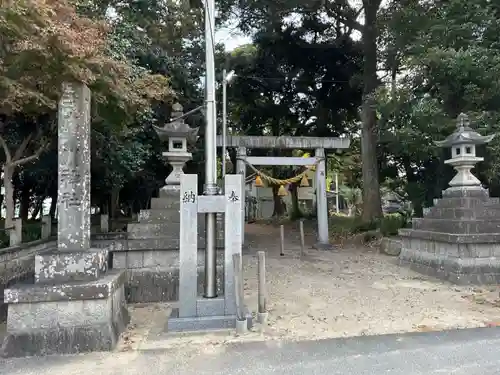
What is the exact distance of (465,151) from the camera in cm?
809

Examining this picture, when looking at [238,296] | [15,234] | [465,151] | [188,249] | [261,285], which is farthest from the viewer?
[465,151]

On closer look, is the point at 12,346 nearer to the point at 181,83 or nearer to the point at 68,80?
the point at 68,80

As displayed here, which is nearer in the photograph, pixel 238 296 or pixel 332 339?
pixel 332 339

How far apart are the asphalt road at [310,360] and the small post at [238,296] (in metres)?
0.37

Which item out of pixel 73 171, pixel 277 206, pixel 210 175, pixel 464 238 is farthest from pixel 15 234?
pixel 277 206

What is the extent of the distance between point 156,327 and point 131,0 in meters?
8.36

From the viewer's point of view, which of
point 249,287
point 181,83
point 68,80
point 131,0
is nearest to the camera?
point 68,80

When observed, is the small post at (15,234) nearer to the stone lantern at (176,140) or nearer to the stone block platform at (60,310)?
the stone lantern at (176,140)

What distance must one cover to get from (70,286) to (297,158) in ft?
32.2

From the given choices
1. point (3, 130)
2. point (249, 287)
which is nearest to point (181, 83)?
point (3, 130)

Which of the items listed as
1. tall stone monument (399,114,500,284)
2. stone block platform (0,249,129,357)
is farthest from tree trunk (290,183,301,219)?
stone block platform (0,249,129,357)

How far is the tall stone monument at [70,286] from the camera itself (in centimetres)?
405

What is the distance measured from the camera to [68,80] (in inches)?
185

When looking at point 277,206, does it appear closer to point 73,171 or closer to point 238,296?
point 238,296
